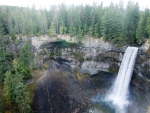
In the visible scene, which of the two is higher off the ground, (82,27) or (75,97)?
(82,27)

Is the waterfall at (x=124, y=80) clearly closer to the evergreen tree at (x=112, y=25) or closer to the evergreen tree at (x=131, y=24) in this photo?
the evergreen tree at (x=131, y=24)

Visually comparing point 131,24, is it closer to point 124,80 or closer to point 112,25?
point 112,25

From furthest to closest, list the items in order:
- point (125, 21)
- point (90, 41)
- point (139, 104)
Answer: point (90, 41), point (125, 21), point (139, 104)

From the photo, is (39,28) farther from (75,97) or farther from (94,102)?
(94,102)

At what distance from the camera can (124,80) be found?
38.7 m

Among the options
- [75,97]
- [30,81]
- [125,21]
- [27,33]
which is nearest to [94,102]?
[75,97]

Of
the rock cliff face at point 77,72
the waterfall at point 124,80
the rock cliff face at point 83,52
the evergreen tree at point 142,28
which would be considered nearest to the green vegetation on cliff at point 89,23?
the evergreen tree at point 142,28

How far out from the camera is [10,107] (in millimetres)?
30391

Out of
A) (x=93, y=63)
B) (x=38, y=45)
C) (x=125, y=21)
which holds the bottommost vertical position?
(x=93, y=63)

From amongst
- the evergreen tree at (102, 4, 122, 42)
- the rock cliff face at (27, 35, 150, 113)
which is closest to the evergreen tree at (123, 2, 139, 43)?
the evergreen tree at (102, 4, 122, 42)

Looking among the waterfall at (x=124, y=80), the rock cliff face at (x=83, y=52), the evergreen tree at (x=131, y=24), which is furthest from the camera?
the rock cliff face at (x=83, y=52)

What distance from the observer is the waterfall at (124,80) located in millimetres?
36531

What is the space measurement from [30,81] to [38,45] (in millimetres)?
14557

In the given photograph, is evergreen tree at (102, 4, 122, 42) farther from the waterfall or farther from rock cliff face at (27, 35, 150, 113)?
the waterfall
